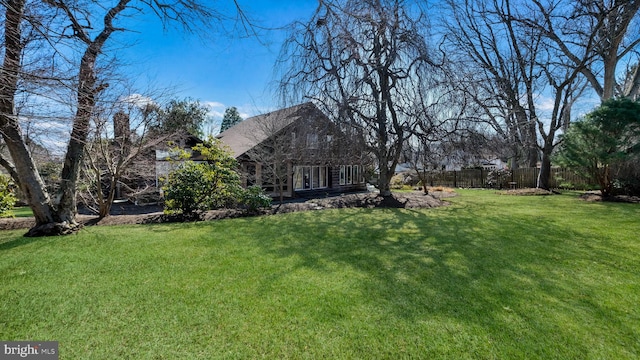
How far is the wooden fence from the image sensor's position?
16188 mm

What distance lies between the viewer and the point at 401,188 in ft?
69.8

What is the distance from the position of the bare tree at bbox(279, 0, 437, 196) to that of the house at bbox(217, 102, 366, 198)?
575 millimetres

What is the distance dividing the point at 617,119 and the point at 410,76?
824 centimetres

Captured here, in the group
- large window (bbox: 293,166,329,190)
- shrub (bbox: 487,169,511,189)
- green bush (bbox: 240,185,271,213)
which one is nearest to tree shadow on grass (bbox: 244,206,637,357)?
green bush (bbox: 240,185,271,213)

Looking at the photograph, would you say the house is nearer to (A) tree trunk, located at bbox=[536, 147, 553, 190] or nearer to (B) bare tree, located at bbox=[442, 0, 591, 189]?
(B) bare tree, located at bbox=[442, 0, 591, 189]

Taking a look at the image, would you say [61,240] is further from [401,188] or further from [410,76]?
[401,188]

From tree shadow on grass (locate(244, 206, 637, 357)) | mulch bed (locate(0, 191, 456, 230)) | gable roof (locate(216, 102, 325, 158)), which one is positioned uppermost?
gable roof (locate(216, 102, 325, 158))

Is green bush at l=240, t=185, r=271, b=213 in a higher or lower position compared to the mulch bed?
higher

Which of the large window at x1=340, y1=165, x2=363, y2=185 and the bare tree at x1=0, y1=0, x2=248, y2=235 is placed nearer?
the bare tree at x1=0, y1=0, x2=248, y2=235

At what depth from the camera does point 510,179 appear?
1933 cm

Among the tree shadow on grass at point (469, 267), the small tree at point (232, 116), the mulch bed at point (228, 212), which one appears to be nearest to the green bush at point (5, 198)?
the mulch bed at point (228, 212)

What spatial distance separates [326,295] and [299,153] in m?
9.63

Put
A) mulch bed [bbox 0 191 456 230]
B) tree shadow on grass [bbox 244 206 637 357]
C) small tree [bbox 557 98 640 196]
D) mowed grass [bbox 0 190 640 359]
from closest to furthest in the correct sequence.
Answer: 1. mowed grass [bbox 0 190 640 359]
2. tree shadow on grass [bbox 244 206 637 357]
3. mulch bed [bbox 0 191 456 230]
4. small tree [bbox 557 98 640 196]

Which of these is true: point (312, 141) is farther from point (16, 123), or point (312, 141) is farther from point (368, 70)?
point (16, 123)
